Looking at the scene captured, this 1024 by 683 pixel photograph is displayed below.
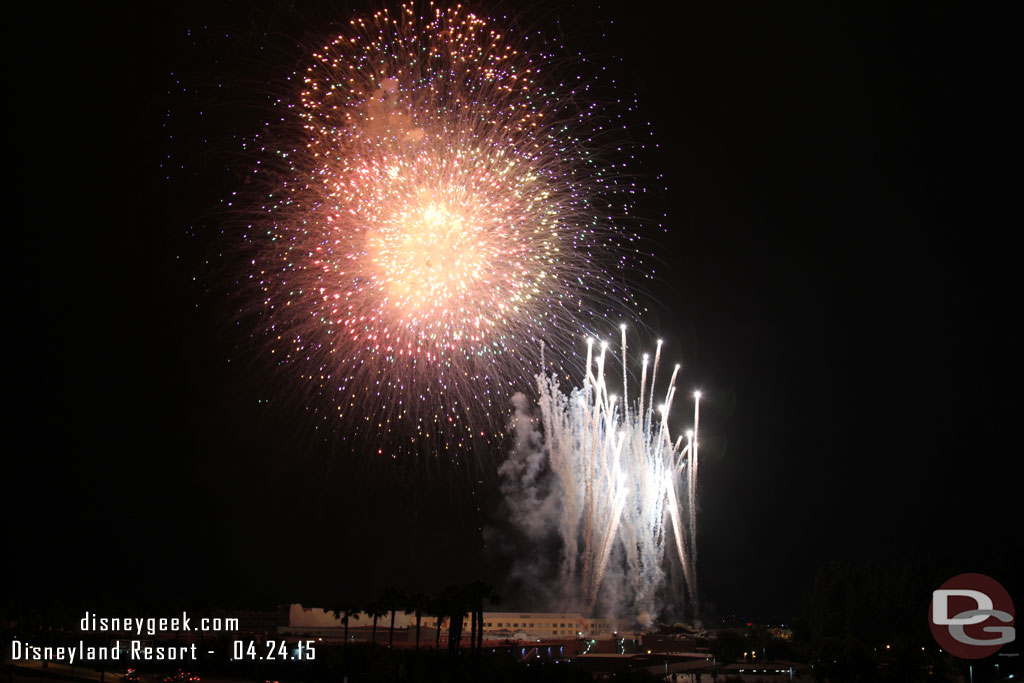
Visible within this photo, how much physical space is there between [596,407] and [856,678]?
62.2ft

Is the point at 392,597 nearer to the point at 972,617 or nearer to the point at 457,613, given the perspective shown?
the point at 457,613

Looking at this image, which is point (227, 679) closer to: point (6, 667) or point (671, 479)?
point (6, 667)

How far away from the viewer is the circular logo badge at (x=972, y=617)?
4619cm

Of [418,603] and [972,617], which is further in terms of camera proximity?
[418,603]

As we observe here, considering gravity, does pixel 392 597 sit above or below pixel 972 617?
below

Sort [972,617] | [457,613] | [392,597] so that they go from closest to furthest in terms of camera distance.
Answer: [972,617] < [457,613] < [392,597]

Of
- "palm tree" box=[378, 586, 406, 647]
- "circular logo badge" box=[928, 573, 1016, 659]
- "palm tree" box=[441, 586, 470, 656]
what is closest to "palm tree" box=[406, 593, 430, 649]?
"palm tree" box=[378, 586, 406, 647]

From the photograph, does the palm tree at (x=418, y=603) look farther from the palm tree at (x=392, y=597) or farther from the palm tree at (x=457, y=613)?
the palm tree at (x=457, y=613)

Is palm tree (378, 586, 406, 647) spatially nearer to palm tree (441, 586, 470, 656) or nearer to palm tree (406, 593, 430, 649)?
palm tree (406, 593, 430, 649)

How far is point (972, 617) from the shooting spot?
1854 inches

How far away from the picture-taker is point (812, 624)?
270 ft

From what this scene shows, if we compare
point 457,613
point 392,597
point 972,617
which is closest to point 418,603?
point 392,597

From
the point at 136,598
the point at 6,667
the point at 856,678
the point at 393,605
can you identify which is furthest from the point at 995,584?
the point at 136,598

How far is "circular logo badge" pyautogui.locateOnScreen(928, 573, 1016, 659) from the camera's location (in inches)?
1818
